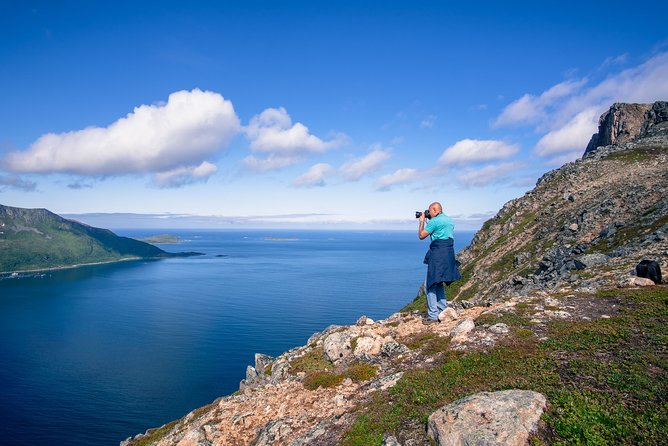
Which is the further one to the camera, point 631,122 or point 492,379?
point 631,122

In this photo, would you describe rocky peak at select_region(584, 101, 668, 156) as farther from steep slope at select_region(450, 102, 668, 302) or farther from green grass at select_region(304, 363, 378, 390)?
green grass at select_region(304, 363, 378, 390)

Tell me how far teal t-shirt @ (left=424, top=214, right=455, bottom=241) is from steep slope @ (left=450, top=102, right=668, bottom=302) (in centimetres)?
1184

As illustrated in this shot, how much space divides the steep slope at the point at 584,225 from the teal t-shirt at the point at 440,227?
1184 centimetres

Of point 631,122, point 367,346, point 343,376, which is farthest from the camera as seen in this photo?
point 631,122

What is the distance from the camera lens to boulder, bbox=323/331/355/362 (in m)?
18.9

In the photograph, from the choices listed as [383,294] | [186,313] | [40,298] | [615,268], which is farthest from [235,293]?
[615,268]

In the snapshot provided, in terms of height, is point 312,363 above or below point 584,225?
below

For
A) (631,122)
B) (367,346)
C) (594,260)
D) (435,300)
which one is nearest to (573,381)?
(435,300)

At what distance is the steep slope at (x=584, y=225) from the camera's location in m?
30.0

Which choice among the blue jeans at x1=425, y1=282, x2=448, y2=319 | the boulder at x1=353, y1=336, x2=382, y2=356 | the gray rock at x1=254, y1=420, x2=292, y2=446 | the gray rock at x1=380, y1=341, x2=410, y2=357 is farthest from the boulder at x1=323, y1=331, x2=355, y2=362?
the gray rock at x1=254, y1=420, x2=292, y2=446

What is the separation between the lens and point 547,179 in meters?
77.4

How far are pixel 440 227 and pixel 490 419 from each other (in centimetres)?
942

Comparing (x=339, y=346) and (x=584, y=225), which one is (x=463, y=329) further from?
(x=584, y=225)

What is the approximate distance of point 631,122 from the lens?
3688 inches
